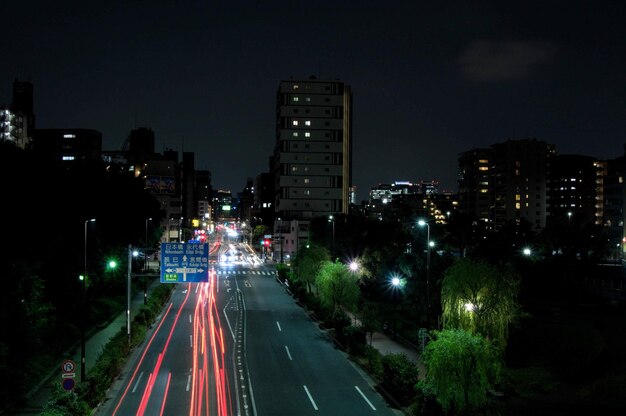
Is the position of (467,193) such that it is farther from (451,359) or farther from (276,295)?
(451,359)

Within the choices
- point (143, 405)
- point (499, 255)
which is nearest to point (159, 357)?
point (143, 405)

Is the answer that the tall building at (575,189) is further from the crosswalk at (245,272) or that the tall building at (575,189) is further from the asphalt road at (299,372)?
the asphalt road at (299,372)

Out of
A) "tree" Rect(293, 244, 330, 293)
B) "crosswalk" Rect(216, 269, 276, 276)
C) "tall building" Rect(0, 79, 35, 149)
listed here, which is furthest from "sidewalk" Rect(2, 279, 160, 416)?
"tall building" Rect(0, 79, 35, 149)

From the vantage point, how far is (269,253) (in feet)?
422

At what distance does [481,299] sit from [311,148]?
296 ft

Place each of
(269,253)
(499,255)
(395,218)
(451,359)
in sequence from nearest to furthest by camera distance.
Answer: (451,359) < (499,255) < (395,218) < (269,253)

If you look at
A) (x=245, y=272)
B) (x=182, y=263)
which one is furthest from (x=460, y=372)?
(x=245, y=272)

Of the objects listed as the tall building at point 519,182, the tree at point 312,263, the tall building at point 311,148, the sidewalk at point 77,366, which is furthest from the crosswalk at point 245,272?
the tall building at point 519,182

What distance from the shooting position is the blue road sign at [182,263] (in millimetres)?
35094

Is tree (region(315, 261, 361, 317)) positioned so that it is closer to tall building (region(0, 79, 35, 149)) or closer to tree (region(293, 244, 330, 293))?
tree (region(293, 244, 330, 293))

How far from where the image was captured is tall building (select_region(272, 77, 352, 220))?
114m

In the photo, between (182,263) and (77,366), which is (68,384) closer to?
(77,366)

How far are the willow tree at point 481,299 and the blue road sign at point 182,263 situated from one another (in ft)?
49.5

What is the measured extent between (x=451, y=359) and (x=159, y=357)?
1853cm
